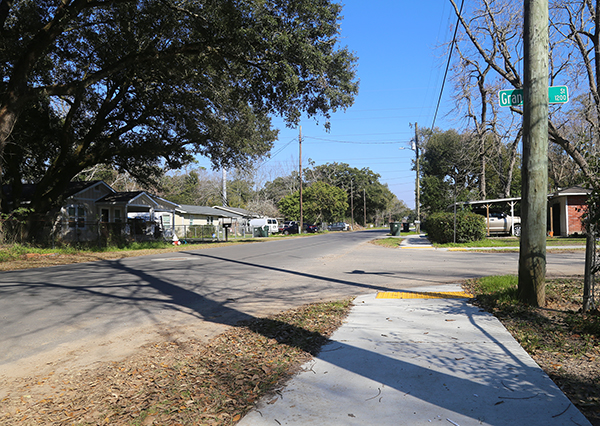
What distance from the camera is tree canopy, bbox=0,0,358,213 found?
1202cm

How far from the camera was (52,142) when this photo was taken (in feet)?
73.5

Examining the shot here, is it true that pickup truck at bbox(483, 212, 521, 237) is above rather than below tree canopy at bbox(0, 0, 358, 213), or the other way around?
below

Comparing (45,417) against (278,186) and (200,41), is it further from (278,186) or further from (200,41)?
(278,186)

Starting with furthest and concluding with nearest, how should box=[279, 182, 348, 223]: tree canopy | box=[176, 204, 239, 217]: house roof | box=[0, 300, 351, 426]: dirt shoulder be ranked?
box=[279, 182, 348, 223]: tree canopy < box=[176, 204, 239, 217]: house roof < box=[0, 300, 351, 426]: dirt shoulder

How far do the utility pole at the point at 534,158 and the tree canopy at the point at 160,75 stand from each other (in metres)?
6.87

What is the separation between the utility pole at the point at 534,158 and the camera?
5.75 meters

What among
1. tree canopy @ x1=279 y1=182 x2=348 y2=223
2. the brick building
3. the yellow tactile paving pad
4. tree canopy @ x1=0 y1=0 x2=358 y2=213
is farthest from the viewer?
tree canopy @ x1=279 y1=182 x2=348 y2=223

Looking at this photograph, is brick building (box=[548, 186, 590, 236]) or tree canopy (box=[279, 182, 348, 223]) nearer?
brick building (box=[548, 186, 590, 236])

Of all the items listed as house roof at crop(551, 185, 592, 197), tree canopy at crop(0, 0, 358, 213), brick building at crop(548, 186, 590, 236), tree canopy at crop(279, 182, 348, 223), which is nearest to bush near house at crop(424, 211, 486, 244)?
house roof at crop(551, 185, 592, 197)

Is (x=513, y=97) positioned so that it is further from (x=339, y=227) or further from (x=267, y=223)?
(x=339, y=227)

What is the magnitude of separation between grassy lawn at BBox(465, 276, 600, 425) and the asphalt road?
9.25 ft

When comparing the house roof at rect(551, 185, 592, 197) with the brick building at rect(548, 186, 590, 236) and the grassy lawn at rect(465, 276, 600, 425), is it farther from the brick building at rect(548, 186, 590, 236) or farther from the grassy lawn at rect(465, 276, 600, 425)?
the grassy lawn at rect(465, 276, 600, 425)

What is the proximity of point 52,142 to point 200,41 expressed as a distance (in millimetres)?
14263

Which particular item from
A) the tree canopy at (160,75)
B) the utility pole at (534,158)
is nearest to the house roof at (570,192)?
the tree canopy at (160,75)
